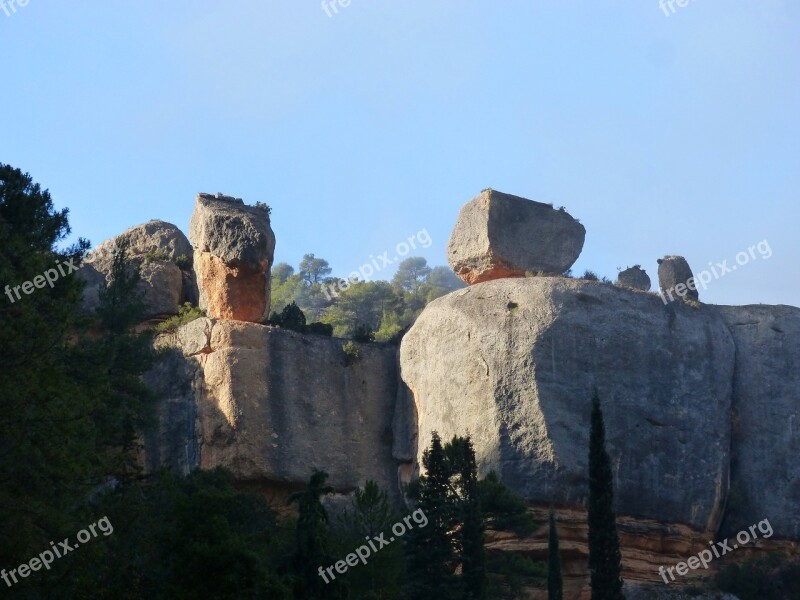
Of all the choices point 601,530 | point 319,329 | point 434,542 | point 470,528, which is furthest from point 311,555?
point 319,329

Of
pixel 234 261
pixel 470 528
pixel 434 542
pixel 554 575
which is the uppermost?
pixel 234 261

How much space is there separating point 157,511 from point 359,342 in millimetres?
15560

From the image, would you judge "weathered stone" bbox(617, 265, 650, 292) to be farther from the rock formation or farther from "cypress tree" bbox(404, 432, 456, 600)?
"cypress tree" bbox(404, 432, 456, 600)

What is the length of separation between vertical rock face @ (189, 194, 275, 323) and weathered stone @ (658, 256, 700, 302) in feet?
40.1

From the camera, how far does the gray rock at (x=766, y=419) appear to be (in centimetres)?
4394

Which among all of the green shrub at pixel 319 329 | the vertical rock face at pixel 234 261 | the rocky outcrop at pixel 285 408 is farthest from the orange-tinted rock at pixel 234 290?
the green shrub at pixel 319 329

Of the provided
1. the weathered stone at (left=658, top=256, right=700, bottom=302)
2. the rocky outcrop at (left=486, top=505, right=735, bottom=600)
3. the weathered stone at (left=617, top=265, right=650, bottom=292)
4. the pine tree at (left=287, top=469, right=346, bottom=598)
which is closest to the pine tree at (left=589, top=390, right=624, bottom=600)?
the rocky outcrop at (left=486, top=505, right=735, bottom=600)

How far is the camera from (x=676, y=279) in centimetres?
4675

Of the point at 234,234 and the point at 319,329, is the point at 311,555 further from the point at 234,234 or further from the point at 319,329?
the point at 319,329

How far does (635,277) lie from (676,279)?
2.48m

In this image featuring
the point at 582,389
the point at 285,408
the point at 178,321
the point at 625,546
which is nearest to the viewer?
the point at 625,546

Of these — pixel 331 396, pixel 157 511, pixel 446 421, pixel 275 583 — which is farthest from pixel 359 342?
pixel 275 583

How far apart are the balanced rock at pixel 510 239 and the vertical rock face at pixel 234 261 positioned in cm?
608

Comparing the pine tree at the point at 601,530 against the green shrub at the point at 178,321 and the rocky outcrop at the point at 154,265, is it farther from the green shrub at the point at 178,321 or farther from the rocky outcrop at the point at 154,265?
the rocky outcrop at the point at 154,265
